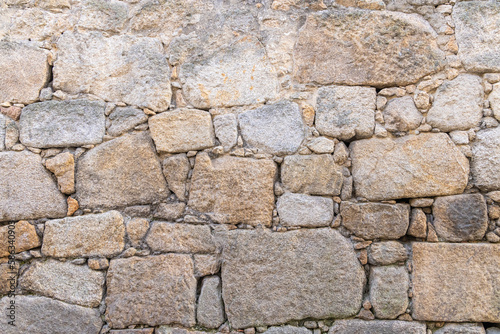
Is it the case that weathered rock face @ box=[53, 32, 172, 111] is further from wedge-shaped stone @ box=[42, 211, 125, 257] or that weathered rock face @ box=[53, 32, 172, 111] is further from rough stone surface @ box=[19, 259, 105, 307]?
rough stone surface @ box=[19, 259, 105, 307]

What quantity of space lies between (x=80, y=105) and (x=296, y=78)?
1.20 meters

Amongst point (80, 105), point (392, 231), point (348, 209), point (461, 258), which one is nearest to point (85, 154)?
point (80, 105)

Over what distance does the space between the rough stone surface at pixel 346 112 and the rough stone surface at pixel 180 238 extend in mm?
839

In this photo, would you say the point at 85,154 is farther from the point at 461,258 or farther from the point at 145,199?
the point at 461,258

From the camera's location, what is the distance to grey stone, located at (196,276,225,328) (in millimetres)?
1886

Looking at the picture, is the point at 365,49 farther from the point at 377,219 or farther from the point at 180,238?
the point at 180,238

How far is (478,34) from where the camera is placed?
78.0 inches

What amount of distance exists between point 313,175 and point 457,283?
897mm

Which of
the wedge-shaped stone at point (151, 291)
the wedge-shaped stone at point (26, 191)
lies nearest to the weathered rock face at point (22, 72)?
the wedge-shaped stone at point (26, 191)

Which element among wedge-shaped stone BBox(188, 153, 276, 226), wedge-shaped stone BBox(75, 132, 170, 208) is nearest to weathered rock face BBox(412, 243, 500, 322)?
wedge-shaped stone BBox(188, 153, 276, 226)

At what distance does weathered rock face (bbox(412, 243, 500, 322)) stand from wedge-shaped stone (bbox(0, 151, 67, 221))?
1.92 metres

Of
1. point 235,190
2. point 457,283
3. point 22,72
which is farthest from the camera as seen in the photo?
point 22,72

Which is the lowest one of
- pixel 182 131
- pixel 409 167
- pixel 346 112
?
pixel 409 167

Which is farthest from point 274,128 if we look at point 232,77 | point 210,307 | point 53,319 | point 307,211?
point 53,319
